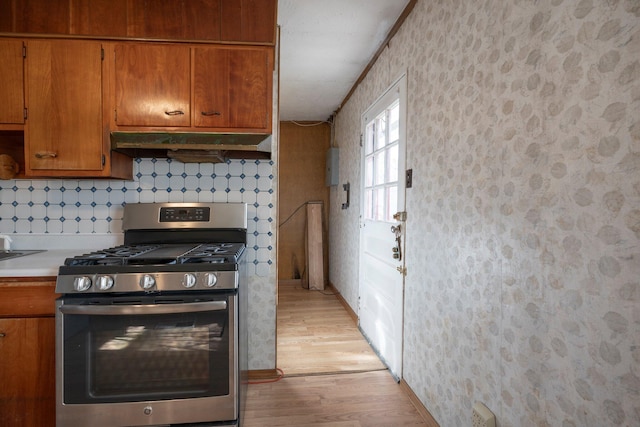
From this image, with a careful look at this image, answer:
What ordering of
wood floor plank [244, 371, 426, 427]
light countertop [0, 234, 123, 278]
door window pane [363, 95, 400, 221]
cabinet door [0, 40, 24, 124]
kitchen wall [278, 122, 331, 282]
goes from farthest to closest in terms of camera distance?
1. kitchen wall [278, 122, 331, 282]
2. door window pane [363, 95, 400, 221]
3. light countertop [0, 234, 123, 278]
4. wood floor plank [244, 371, 426, 427]
5. cabinet door [0, 40, 24, 124]

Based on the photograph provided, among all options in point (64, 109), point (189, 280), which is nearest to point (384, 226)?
point (189, 280)

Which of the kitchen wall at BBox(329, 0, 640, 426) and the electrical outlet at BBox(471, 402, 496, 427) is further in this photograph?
the electrical outlet at BBox(471, 402, 496, 427)

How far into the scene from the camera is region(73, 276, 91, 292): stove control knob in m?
1.44

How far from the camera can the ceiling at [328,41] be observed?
7.27 feet

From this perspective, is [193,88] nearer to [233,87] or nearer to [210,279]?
[233,87]

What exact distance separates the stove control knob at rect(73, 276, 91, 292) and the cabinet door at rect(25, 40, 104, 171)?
70cm

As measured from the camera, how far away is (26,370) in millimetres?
1571

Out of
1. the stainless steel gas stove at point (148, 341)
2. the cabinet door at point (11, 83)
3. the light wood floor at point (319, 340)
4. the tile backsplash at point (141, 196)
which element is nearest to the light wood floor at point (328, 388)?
the light wood floor at point (319, 340)

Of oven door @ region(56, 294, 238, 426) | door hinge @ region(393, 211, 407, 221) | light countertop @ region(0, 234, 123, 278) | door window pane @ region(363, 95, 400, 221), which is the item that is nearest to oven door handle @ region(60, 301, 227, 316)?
oven door @ region(56, 294, 238, 426)

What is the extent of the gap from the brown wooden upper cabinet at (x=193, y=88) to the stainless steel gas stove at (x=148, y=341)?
0.76 meters

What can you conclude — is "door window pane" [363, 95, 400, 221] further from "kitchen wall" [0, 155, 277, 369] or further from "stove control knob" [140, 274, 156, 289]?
"stove control knob" [140, 274, 156, 289]

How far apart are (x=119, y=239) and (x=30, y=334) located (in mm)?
713

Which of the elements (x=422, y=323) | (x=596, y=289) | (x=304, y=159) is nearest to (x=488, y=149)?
(x=596, y=289)

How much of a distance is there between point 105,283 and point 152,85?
1.07 metres
